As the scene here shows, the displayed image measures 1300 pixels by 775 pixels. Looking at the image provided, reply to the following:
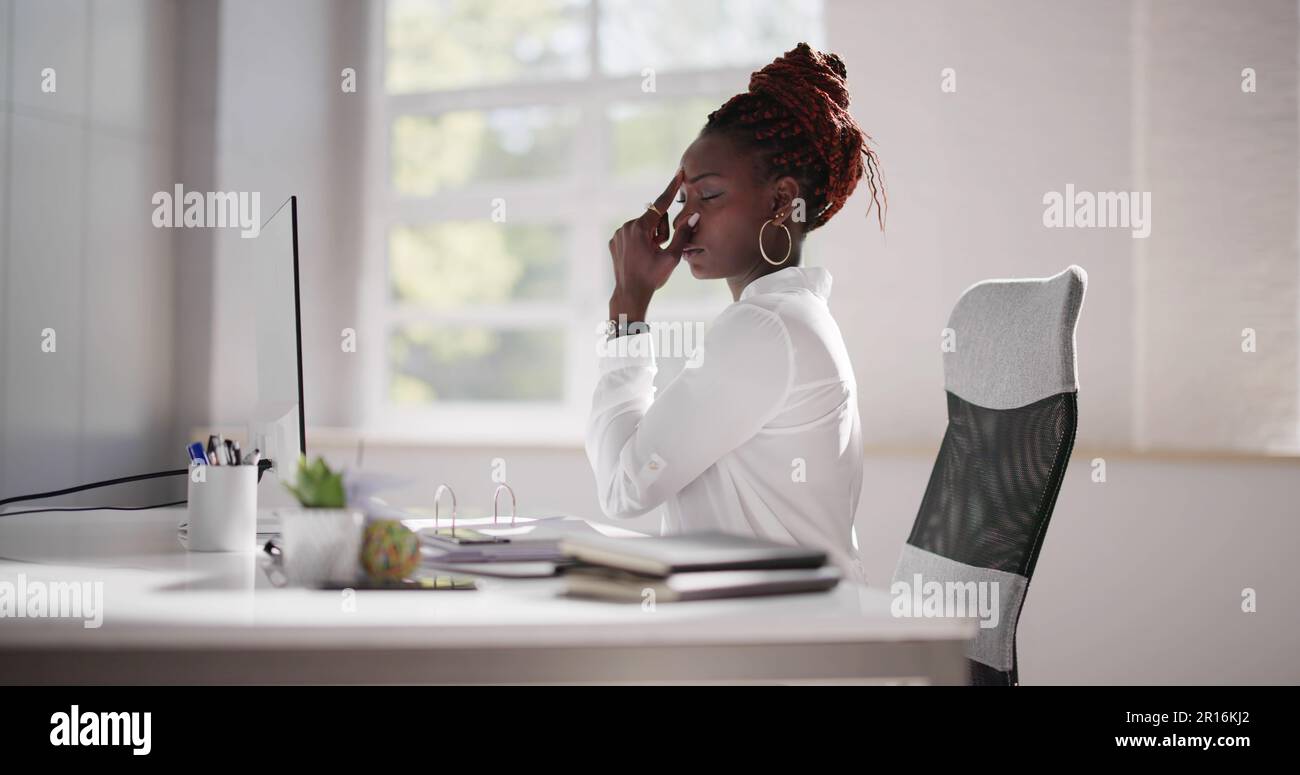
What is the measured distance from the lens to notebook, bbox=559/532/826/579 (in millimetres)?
958

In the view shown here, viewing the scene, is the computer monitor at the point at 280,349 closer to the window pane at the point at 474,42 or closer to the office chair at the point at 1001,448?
the office chair at the point at 1001,448

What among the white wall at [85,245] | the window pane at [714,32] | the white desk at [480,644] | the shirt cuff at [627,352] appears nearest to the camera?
the white desk at [480,644]

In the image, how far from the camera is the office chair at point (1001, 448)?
1.38 meters

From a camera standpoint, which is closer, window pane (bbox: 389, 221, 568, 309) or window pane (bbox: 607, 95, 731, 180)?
window pane (bbox: 607, 95, 731, 180)

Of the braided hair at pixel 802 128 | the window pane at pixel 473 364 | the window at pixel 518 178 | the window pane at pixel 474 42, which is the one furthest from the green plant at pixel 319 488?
the window pane at pixel 474 42

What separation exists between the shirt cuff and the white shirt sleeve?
2.0 inches

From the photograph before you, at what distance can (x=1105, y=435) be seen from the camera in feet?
9.96

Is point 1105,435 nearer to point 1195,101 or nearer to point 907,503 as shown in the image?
point 907,503

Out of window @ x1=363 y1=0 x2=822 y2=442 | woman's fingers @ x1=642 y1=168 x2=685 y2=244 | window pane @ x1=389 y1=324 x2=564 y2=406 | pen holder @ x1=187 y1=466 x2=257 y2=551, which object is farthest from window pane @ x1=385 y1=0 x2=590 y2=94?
pen holder @ x1=187 y1=466 x2=257 y2=551

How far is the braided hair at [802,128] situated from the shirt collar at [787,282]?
105mm

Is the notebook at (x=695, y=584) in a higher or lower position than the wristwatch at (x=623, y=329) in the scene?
lower

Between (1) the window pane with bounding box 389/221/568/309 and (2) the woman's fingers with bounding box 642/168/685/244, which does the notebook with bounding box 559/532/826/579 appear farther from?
(1) the window pane with bounding box 389/221/568/309
